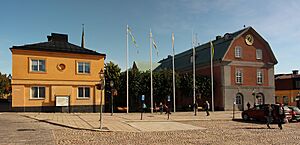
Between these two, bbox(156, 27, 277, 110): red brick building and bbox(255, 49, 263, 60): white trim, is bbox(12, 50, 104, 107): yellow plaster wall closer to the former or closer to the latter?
bbox(156, 27, 277, 110): red brick building

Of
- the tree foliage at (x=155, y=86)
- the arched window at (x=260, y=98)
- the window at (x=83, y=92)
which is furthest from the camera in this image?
the arched window at (x=260, y=98)

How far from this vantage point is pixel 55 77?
3175cm

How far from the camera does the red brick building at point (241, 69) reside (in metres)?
41.5

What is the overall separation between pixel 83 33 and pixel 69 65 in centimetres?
3057

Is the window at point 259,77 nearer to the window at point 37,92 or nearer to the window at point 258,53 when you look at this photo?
the window at point 258,53

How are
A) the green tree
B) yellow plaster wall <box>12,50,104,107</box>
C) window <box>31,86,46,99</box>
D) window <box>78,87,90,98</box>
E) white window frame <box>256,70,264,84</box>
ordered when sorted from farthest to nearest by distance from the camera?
white window frame <box>256,70,264,84</box>, the green tree, window <box>78,87,90,98</box>, window <box>31,86,46,99</box>, yellow plaster wall <box>12,50,104,107</box>

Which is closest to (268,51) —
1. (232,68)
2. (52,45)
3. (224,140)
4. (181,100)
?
(232,68)

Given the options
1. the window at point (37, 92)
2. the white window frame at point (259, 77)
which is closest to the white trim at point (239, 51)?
the white window frame at point (259, 77)

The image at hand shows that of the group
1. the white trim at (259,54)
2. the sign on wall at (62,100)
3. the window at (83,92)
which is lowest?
the sign on wall at (62,100)

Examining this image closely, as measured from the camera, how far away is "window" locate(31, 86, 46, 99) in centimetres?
3073

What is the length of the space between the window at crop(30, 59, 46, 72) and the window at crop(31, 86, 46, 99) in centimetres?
188

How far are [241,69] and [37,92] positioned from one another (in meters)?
27.8

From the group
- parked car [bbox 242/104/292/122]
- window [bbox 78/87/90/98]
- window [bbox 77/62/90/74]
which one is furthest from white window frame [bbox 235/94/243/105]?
window [bbox 77/62/90/74]

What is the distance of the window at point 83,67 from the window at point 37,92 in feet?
14.1
